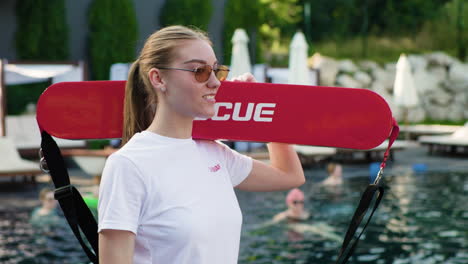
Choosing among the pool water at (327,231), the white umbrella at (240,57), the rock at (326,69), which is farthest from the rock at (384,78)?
the pool water at (327,231)

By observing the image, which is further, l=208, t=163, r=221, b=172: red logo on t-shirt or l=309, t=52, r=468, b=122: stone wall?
l=309, t=52, r=468, b=122: stone wall

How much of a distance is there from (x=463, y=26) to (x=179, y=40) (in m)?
35.8

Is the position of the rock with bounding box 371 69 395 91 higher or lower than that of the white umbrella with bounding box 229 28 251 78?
lower

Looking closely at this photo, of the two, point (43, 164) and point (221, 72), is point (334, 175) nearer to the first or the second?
point (43, 164)

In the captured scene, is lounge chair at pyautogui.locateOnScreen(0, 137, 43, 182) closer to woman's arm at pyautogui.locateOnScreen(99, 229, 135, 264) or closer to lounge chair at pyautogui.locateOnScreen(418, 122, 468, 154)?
lounge chair at pyautogui.locateOnScreen(418, 122, 468, 154)

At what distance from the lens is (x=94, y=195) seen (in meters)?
10.8

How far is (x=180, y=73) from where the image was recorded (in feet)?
6.71

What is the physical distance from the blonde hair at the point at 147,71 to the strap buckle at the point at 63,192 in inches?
10.3

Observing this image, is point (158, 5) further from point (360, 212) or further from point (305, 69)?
point (360, 212)

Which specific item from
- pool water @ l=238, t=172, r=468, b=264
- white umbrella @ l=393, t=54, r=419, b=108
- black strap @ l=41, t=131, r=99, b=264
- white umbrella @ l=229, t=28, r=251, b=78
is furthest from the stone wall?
black strap @ l=41, t=131, r=99, b=264

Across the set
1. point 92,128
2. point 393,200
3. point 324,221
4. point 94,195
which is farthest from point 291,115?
point 393,200

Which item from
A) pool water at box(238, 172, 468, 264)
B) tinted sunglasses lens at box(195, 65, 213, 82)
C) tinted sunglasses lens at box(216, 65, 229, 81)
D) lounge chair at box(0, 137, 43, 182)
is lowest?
lounge chair at box(0, 137, 43, 182)

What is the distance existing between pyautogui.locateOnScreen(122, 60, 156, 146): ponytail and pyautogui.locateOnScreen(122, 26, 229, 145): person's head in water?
62 millimetres

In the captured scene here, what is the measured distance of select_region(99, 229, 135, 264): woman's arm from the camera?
187cm
